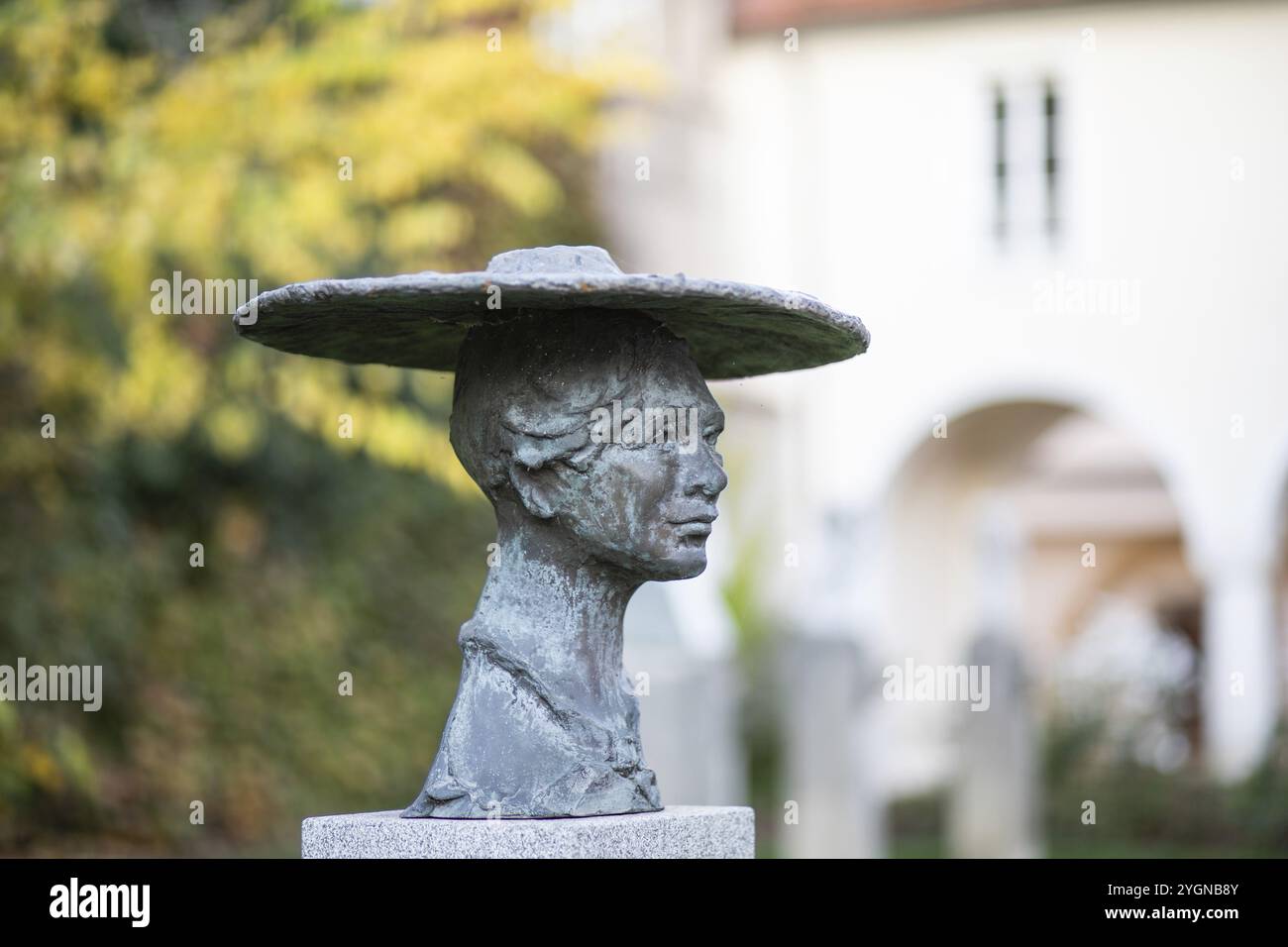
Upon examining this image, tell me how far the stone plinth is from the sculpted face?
23.1 inches

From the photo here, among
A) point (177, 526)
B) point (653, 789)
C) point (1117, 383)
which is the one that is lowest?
point (653, 789)

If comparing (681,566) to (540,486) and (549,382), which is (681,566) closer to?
(540,486)

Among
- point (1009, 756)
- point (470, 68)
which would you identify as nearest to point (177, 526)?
point (470, 68)

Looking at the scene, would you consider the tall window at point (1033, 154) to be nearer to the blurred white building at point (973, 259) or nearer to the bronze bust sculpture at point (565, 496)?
the blurred white building at point (973, 259)

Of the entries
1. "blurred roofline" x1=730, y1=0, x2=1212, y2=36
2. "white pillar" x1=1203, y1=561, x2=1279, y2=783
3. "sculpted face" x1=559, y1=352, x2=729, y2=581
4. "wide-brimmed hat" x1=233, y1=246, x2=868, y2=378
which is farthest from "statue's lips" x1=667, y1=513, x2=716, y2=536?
"blurred roofline" x1=730, y1=0, x2=1212, y2=36

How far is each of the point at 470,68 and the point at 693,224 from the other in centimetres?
1046

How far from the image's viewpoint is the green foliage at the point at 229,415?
26.0 ft

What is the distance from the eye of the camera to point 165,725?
39.1ft

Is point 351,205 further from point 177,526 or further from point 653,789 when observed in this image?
point 653,789

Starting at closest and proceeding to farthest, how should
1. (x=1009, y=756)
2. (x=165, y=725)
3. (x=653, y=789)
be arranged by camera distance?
1. (x=653, y=789)
2. (x=165, y=725)
3. (x=1009, y=756)

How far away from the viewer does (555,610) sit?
A: 437cm

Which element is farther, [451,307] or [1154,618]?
[1154,618]

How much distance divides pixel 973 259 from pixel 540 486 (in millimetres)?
12347

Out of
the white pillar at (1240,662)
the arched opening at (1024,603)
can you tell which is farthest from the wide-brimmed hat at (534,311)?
the white pillar at (1240,662)
